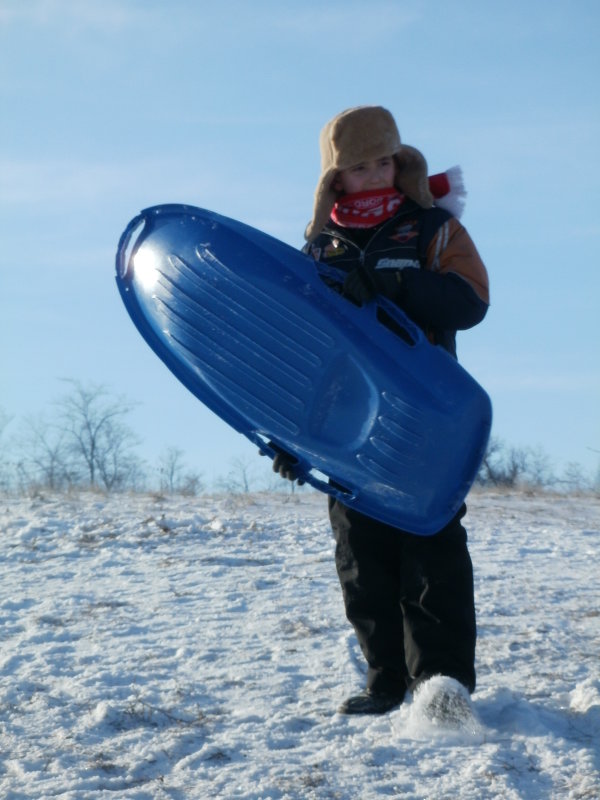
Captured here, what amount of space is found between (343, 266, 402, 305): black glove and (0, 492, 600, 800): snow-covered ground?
126 centimetres

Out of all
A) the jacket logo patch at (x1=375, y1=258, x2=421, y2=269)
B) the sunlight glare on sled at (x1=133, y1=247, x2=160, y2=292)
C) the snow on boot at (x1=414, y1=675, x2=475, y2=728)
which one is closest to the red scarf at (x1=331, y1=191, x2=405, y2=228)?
the jacket logo patch at (x1=375, y1=258, x2=421, y2=269)

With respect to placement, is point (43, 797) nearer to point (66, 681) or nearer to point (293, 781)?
point (293, 781)

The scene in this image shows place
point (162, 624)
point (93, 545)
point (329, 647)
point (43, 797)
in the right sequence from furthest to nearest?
point (93, 545)
point (162, 624)
point (329, 647)
point (43, 797)

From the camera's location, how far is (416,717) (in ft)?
10.7

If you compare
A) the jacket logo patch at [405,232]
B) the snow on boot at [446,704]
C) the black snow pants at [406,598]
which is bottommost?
the snow on boot at [446,704]

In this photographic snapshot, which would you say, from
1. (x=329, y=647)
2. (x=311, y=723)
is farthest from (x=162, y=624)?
(x=311, y=723)

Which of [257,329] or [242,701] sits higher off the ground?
[257,329]

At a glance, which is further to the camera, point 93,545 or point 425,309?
point 93,545

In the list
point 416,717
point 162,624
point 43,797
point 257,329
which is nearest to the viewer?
point 43,797

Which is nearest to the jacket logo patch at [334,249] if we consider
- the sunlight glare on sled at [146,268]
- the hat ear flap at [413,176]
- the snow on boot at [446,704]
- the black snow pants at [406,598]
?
the hat ear flap at [413,176]

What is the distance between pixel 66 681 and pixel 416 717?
49.1 inches

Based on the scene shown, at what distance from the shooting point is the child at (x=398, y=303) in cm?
343

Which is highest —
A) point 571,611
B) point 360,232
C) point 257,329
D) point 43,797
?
point 360,232

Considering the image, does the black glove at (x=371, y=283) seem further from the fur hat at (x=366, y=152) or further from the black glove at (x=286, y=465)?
the black glove at (x=286, y=465)
